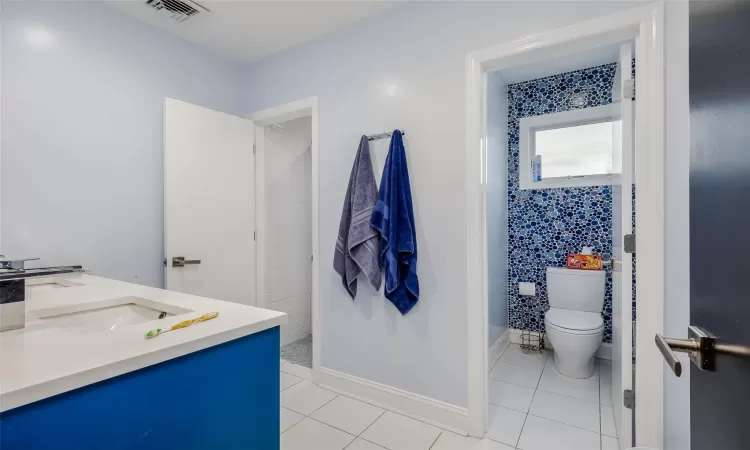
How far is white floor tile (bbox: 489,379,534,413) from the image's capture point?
2.10 m

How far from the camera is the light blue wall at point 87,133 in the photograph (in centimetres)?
176

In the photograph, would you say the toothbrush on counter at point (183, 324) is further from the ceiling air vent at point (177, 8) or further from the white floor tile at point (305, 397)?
the ceiling air vent at point (177, 8)

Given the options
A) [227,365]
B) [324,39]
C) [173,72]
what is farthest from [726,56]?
[173,72]

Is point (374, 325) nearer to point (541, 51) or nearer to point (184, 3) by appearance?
point (541, 51)

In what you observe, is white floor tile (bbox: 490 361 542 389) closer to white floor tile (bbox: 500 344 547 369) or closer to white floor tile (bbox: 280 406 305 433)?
white floor tile (bbox: 500 344 547 369)

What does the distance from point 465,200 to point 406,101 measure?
693 mm

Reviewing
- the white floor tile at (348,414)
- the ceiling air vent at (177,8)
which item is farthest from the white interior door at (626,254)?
the ceiling air vent at (177,8)

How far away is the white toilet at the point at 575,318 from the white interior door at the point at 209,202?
92.3 inches

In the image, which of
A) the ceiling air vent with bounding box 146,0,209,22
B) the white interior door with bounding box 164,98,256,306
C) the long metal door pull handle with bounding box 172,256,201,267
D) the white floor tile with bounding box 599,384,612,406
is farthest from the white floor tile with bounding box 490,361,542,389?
the ceiling air vent with bounding box 146,0,209,22

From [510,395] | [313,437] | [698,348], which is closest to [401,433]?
[313,437]

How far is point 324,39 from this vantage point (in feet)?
7.79

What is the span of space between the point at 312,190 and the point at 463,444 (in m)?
1.81

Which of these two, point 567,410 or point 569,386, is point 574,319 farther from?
point 567,410

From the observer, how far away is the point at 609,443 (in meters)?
1.72
